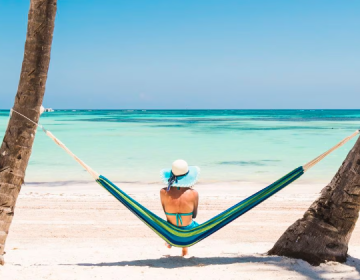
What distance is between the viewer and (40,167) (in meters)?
9.88

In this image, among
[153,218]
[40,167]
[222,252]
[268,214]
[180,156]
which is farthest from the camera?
[180,156]

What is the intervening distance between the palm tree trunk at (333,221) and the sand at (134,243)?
85 millimetres

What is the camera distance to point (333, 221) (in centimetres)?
295

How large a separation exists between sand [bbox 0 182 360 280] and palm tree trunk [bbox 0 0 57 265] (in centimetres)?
53

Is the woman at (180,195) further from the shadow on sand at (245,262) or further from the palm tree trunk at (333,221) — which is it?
the palm tree trunk at (333,221)

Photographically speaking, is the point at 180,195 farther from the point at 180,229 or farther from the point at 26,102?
the point at 26,102

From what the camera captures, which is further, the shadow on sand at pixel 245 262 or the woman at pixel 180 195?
the woman at pixel 180 195

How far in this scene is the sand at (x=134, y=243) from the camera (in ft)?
9.34

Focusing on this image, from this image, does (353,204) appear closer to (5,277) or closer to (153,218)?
(153,218)

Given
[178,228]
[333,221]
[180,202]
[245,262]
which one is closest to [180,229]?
[178,228]

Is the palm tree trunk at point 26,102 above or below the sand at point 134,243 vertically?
above

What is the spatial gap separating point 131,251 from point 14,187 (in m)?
1.22

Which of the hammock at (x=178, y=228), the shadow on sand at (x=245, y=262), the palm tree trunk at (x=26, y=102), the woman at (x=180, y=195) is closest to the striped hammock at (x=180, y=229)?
the hammock at (x=178, y=228)

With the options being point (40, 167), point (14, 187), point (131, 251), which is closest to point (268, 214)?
point (131, 251)
